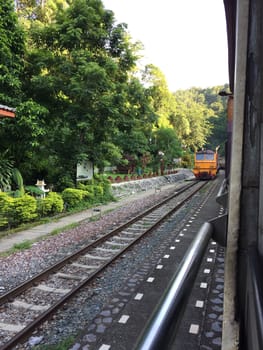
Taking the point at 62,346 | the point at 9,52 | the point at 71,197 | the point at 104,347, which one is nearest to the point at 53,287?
the point at 62,346

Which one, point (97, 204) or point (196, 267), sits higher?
point (196, 267)

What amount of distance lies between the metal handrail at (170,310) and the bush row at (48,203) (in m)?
8.81

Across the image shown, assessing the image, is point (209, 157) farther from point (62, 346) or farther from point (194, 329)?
point (62, 346)

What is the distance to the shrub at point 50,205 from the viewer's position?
1064 cm

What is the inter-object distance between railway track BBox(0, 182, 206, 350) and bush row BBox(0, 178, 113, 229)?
10.5ft

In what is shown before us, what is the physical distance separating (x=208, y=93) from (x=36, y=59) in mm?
91667

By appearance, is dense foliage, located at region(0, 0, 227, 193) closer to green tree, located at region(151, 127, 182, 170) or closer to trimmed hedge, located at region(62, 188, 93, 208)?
trimmed hedge, located at region(62, 188, 93, 208)

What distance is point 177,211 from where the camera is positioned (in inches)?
470

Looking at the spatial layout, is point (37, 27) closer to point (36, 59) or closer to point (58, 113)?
point (36, 59)

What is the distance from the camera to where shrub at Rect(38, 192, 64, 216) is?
1064 centimetres

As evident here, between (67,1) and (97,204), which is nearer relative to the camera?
(97,204)

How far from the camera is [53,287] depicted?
16.3ft

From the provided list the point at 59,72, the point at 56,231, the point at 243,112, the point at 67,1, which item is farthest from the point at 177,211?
the point at 67,1

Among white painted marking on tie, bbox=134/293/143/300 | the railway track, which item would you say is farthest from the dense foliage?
white painted marking on tie, bbox=134/293/143/300
